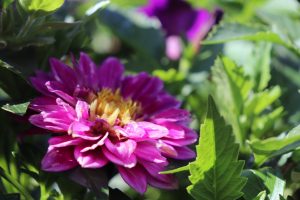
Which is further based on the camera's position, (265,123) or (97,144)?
(265,123)

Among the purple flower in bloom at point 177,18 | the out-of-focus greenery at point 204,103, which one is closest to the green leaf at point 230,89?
the out-of-focus greenery at point 204,103

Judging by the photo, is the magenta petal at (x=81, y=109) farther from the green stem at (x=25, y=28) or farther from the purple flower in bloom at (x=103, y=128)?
the green stem at (x=25, y=28)

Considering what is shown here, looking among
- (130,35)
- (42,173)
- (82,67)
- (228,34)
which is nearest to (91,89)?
(82,67)

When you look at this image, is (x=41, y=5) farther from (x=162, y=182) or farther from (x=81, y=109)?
(x=162, y=182)

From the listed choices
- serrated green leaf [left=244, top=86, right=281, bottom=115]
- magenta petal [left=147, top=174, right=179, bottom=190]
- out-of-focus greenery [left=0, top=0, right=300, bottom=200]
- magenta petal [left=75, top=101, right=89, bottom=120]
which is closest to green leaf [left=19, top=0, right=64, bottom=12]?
out-of-focus greenery [left=0, top=0, right=300, bottom=200]

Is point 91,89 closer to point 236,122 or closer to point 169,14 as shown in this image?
point 236,122

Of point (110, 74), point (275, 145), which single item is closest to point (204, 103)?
point (110, 74)
